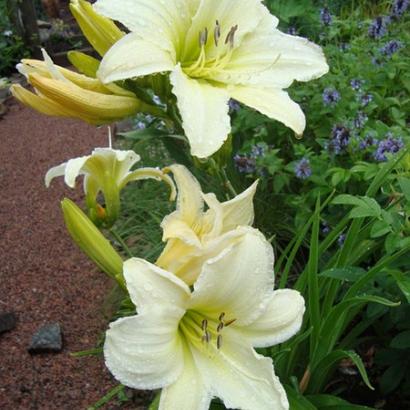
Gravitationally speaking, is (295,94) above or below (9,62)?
above

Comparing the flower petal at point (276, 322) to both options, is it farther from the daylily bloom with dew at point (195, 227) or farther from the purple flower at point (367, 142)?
the purple flower at point (367, 142)

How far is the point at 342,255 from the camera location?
5.63ft

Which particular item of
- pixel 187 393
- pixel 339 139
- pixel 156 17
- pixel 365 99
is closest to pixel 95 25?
pixel 156 17

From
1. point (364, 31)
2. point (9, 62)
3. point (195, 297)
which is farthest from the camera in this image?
point (9, 62)

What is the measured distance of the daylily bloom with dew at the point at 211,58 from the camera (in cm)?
94

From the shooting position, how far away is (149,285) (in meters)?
0.90

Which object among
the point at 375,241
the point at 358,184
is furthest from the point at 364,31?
the point at 375,241

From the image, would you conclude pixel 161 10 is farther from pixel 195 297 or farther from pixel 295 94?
pixel 295 94

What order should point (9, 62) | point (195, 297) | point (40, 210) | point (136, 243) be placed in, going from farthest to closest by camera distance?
point (9, 62), point (40, 210), point (136, 243), point (195, 297)

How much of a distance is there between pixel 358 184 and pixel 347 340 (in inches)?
26.3

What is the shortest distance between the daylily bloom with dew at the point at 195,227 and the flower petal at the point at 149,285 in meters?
0.06

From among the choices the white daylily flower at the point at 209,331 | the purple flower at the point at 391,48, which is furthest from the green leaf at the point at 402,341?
the purple flower at the point at 391,48

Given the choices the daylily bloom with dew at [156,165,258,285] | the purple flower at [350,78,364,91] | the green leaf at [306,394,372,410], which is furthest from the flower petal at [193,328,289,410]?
the purple flower at [350,78,364,91]

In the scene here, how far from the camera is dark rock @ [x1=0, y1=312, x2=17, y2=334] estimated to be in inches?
115
